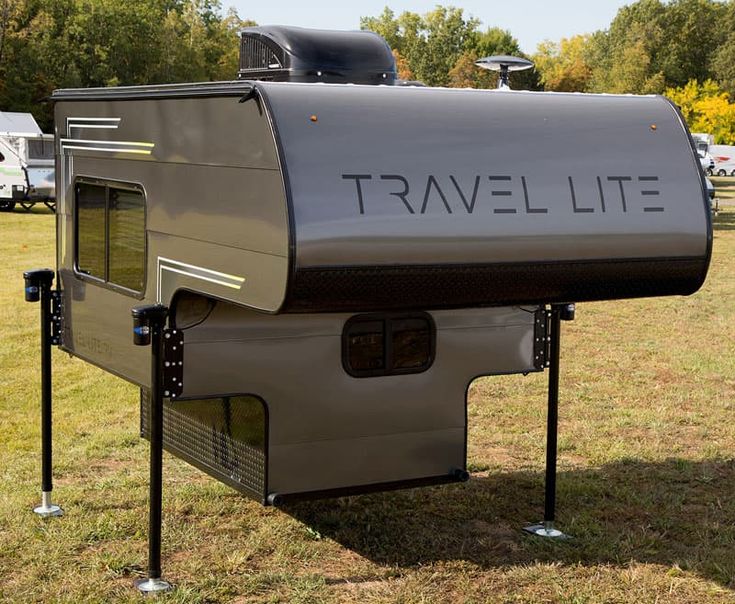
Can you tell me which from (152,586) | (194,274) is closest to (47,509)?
(152,586)

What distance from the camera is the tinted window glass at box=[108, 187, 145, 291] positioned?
5199 millimetres

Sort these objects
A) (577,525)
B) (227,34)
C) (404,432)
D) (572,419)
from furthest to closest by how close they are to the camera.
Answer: (227,34) < (572,419) < (577,525) < (404,432)

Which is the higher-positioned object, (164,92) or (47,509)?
(164,92)

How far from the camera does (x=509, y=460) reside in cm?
711

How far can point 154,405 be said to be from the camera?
4.71 metres

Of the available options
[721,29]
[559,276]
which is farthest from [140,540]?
[721,29]

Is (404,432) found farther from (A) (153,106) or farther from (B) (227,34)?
(B) (227,34)

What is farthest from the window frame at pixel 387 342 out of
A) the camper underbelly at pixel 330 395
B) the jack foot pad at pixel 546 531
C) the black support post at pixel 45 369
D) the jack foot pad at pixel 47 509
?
the jack foot pad at pixel 47 509

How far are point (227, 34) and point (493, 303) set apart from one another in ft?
222

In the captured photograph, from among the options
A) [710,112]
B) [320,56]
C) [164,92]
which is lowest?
[164,92]

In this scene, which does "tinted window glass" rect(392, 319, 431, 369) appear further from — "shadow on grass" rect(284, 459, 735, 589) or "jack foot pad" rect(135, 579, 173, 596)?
"jack foot pad" rect(135, 579, 173, 596)

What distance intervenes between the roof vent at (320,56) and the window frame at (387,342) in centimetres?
118

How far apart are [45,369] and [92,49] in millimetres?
48555

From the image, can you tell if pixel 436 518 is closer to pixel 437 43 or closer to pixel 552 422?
pixel 552 422
